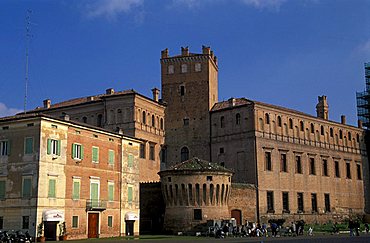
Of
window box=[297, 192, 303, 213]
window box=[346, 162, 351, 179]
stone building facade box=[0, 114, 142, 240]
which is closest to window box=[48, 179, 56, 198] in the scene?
stone building facade box=[0, 114, 142, 240]

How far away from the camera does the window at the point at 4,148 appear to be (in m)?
34.9

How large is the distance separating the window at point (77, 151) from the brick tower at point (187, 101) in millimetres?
22434

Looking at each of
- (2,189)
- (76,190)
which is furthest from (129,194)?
(2,189)

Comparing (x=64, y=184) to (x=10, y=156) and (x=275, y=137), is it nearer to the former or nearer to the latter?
(x=10, y=156)

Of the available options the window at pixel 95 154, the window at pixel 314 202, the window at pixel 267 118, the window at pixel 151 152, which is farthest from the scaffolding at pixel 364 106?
the window at pixel 95 154

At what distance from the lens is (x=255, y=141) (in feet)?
179

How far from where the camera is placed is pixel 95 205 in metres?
37.7

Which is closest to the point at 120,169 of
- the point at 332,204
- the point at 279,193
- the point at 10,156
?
the point at 10,156

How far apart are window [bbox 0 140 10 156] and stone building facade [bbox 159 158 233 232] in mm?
16042

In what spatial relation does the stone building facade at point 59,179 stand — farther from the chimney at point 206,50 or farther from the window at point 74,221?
the chimney at point 206,50

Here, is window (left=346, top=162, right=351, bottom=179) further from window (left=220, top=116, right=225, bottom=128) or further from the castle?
window (left=220, top=116, right=225, bottom=128)

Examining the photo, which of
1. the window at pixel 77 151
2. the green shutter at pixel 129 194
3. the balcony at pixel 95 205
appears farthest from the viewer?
the green shutter at pixel 129 194

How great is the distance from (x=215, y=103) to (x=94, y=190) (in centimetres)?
2676

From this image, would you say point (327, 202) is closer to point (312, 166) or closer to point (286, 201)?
point (312, 166)
